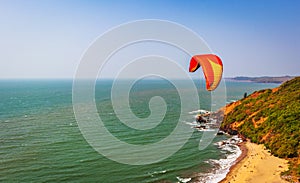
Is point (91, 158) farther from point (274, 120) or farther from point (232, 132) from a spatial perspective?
point (274, 120)

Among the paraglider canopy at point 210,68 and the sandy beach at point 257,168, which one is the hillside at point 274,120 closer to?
the sandy beach at point 257,168

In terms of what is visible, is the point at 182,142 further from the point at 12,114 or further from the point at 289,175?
the point at 12,114

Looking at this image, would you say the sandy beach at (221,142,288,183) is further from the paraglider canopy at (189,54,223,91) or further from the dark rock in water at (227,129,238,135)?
the paraglider canopy at (189,54,223,91)

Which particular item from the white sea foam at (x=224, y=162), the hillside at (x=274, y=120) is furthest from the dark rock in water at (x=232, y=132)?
the white sea foam at (x=224, y=162)

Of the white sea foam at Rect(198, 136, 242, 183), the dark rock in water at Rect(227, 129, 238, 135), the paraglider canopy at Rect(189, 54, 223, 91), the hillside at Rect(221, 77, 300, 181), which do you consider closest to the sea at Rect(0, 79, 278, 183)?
the white sea foam at Rect(198, 136, 242, 183)

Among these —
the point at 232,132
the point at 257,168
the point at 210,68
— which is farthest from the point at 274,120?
the point at 210,68

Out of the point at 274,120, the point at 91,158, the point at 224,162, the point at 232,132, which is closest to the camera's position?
the point at 224,162

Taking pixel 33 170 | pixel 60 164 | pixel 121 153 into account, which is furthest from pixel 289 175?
pixel 33 170
